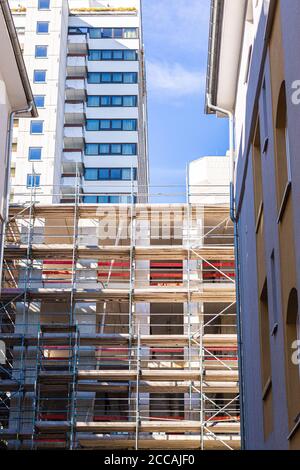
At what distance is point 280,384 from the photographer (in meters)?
12.1

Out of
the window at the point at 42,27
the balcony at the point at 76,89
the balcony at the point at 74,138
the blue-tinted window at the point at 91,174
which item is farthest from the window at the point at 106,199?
the window at the point at 42,27

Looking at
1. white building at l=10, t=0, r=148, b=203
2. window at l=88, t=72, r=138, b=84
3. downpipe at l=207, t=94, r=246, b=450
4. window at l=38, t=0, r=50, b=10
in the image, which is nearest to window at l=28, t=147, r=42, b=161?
white building at l=10, t=0, r=148, b=203

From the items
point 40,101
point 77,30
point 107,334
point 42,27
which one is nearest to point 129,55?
point 77,30

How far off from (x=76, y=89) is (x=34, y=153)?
6.38 m

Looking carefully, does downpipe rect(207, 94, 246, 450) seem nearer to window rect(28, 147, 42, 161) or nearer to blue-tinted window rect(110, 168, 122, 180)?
window rect(28, 147, 42, 161)

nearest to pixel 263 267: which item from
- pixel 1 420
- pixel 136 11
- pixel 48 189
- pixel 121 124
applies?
pixel 1 420

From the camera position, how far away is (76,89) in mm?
54969

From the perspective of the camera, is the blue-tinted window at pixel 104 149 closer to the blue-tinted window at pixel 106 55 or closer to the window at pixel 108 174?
the window at pixel 108 174

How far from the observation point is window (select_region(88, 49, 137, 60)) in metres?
56.5

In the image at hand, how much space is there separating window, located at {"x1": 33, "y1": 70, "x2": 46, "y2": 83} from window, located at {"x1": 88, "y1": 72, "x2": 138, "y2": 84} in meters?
3.99

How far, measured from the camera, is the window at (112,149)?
5284 cm

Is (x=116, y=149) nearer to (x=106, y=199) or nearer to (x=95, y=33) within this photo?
(x=106, y=199)

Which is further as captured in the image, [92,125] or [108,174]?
[92,125]

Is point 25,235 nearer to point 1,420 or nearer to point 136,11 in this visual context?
point 1,420
